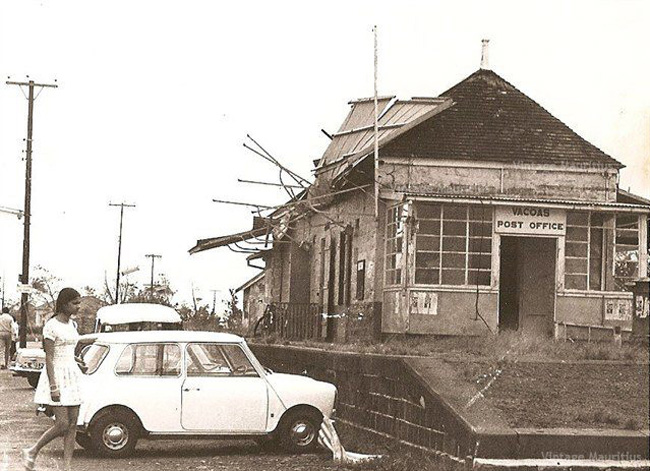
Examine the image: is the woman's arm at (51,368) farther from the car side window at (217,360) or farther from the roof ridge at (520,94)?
the roof ridge at (520,94)

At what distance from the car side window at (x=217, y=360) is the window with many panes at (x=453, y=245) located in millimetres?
8554

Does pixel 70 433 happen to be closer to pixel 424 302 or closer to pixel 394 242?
pixel 424 302

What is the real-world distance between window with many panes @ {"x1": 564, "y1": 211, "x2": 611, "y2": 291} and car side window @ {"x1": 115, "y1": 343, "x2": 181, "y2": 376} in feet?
37.1

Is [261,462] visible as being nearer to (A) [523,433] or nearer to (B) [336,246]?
(A) [523,433]

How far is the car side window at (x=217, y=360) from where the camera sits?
15516mm

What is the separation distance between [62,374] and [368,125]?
1657 centimetres

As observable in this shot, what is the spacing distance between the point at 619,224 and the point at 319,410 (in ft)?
39.7

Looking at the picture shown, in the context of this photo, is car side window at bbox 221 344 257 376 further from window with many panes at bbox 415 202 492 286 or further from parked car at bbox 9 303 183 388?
parked car at bbox 9 303 183 388

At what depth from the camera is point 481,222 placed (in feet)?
78.1

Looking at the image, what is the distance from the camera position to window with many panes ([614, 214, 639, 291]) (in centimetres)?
2503

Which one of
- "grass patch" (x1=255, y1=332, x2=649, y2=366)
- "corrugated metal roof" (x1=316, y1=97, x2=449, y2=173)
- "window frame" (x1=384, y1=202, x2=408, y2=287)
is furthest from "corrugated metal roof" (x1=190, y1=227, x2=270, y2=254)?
"grass patch" (x1=255, y1=332, x2=649, y2=366)

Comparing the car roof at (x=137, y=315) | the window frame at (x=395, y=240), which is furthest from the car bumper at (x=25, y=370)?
the window frame at (x=395, y=240)

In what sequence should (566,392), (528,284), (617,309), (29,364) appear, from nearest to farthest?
(566,392), (617,309), (528,284), (29,364)

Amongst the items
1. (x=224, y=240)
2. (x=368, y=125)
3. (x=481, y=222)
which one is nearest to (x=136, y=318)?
(x=481, y=222)
